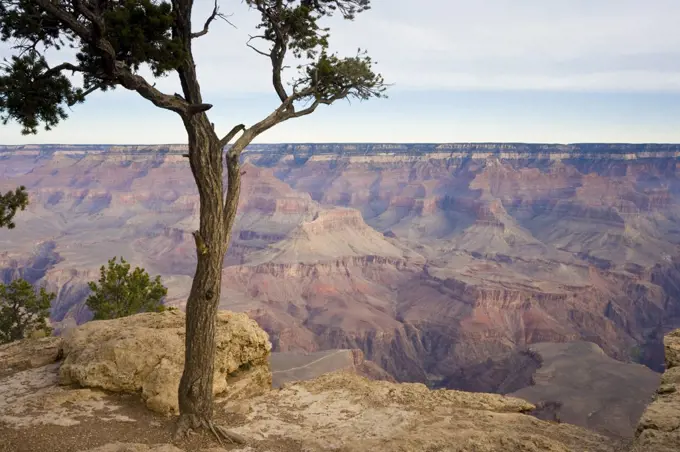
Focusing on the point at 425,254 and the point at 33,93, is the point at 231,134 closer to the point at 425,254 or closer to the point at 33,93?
the point at 33,93

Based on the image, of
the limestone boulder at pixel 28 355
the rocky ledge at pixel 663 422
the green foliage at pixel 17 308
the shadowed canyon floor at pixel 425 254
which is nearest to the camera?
the rocky ledge at pixel 663 422

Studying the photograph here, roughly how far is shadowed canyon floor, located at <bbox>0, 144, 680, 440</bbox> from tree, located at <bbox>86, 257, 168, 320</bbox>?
32877 millimetres

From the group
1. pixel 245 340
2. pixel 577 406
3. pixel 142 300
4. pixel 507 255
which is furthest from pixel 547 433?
pixel 507 255

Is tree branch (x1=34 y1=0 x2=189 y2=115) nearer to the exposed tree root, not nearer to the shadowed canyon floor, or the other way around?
the exposed tree root

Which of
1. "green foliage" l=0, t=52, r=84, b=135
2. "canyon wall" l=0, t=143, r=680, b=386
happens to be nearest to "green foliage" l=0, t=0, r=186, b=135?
"green foliage" l=0, t=52, r=84, b=135

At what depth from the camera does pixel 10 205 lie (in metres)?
13.5

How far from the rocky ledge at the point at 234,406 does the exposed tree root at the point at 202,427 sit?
212 mm

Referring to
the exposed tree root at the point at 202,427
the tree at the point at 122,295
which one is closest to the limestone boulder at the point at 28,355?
the exposed tree root at the point at 202,427

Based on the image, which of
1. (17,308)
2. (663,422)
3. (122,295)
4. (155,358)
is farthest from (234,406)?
(17,308)

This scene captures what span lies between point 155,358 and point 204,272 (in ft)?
13.8

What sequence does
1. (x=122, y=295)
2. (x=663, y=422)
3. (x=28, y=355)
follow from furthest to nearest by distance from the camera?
(x=122, y=295)
(x=28, y=355)
(x=663, y=422)

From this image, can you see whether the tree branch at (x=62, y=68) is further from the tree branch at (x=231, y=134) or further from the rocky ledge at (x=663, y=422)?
the rocky ledge at (x=663, y=422)

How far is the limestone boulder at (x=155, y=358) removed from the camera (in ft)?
36.1

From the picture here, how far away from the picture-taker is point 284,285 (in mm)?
103875
